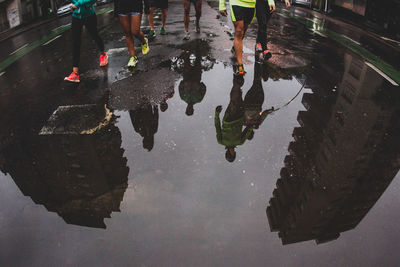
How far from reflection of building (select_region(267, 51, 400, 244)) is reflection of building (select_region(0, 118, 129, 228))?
161 cm

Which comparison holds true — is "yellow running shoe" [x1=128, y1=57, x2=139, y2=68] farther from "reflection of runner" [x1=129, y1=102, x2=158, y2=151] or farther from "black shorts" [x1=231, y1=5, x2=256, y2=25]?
"black shorts" [x1=231, y1=5, x2=256, y2=25]

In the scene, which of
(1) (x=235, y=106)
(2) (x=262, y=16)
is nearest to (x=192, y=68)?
(2) (x=262, y=16)

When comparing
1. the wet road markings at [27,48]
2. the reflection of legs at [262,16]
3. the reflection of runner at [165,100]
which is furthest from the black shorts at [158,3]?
the reflection of runner at [165,100]

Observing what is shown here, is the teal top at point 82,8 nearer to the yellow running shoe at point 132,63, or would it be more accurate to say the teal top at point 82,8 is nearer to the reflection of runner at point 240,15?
the yellow running shoe at point 132,63

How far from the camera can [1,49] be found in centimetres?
916

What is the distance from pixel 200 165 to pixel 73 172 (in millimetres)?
1422

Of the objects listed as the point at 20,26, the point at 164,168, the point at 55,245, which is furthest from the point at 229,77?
the point at 20,26

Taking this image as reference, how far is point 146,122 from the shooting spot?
14.5ft

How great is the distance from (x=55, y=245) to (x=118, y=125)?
6.78 ft

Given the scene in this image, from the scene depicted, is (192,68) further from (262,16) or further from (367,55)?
(367,55)

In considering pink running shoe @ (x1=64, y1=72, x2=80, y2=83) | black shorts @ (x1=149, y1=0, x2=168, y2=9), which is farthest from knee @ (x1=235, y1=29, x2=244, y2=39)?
black shorts @ (x1=149, y1=0, x2=168, y2=9)

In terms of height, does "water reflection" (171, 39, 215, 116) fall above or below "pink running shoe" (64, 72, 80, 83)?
below

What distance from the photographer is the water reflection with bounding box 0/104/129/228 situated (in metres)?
2.97

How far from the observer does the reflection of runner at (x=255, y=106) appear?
442cm
